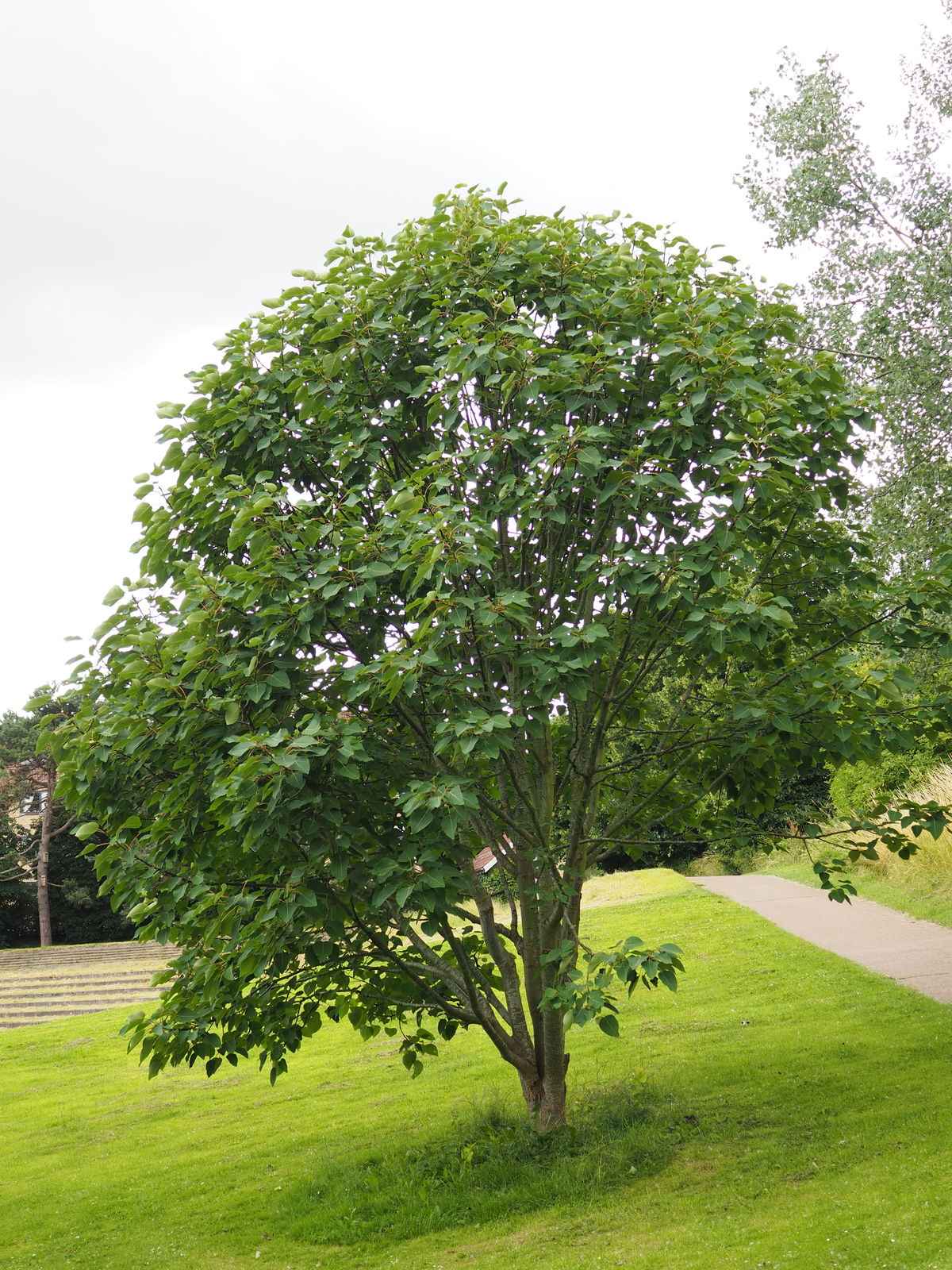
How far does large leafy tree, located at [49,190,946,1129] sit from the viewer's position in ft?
20.8

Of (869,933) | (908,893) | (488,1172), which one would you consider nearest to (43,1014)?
(869,933)

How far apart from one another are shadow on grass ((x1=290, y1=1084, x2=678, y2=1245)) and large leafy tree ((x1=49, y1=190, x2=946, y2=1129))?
0.50 m

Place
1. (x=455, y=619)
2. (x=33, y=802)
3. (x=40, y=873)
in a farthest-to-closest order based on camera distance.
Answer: (x=33, y=802), (x=40, y=873), (x=455, y=619)

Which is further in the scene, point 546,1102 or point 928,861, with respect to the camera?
point 928,861

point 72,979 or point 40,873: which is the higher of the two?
point 40,873

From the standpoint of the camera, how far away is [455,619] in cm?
591

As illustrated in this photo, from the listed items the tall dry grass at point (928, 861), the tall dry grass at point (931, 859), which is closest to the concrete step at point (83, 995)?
the tall dry grass at point (928, 861)

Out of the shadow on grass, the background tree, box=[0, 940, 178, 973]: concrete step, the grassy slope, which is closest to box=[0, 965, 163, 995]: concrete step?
box=[0, 940, 178, 973]: concrete step

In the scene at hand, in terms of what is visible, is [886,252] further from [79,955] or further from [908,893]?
[79,955]

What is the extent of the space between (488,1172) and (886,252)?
13.7 metres

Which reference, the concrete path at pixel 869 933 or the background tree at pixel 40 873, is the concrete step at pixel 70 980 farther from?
the concrete path at pixel 869 933

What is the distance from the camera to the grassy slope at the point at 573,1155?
21.0ft

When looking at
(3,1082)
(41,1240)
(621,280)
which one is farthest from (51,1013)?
(621,280)

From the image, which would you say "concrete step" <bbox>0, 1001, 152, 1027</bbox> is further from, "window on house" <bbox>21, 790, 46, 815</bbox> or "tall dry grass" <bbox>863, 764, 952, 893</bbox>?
"window on house" <bbox>21, 790, 46, 815</bbox>
